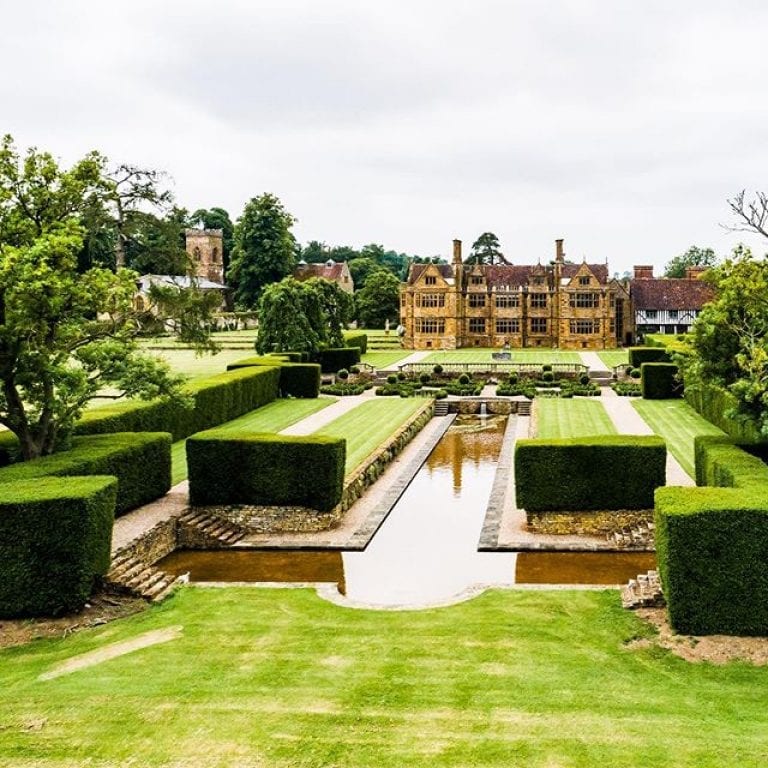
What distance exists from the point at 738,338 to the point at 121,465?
15.6 m

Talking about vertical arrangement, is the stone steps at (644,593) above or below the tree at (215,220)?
below

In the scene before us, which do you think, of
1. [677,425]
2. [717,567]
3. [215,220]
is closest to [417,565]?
[717,567]

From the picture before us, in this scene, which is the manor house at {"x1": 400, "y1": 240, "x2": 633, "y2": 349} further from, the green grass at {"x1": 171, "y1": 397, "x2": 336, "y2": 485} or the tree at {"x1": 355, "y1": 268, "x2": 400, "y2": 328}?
the green grass at {"x1": 171, "y1": 397, "x2": 336, "y2": 485}

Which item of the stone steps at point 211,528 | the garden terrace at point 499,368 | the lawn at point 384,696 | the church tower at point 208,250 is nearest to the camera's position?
the lawn at point 384,696

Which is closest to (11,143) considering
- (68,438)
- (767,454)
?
(68,438)

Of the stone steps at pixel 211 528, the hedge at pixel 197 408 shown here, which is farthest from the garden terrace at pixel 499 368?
the stone steps at pixel 211 528

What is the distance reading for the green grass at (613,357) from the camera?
6400 centimetres

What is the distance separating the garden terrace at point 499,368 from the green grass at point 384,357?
15.3 feet

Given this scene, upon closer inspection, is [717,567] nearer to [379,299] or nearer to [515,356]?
[515,356]

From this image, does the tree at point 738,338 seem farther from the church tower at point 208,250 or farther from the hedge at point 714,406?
the church tower at point 208,250

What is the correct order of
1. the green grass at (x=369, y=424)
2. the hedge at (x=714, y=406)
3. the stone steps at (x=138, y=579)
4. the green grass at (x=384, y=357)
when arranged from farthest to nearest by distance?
the green grass at (x=384, y=357)
the green grass at (x=369, y=424)
the hedge at (x=714, y=406)
the stone steps at (x=138, y=579)

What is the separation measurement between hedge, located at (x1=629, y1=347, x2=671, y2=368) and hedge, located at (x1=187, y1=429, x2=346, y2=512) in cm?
3784

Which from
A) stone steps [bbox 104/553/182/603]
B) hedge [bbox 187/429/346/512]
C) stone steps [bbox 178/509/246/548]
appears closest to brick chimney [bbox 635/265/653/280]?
hedge [bbox 187/429/346/512]

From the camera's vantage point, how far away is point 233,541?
2092cm
